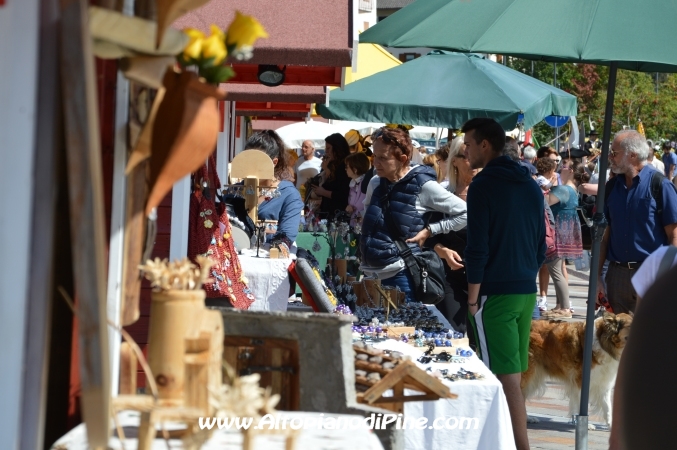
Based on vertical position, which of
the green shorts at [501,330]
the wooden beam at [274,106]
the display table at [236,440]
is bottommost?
the green shorts at [501,330]

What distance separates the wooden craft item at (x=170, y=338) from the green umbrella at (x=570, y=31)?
2.79m

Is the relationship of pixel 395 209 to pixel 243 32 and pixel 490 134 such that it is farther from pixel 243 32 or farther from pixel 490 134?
pixel 243 32

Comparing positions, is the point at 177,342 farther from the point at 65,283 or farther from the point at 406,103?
the point at 406,103

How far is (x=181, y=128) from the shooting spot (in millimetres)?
1781

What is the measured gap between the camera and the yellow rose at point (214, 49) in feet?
5.98

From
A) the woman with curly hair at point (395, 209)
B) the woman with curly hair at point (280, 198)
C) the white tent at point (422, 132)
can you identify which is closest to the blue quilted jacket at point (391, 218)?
the woman with curly hair at point (395, 209)

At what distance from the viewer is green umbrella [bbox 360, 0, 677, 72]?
4211 mm

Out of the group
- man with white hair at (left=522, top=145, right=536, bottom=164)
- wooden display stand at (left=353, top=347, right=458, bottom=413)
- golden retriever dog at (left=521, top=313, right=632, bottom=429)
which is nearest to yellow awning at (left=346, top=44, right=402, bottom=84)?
golden retriever dog at (left=521, top=313, right=632, bottom=429)

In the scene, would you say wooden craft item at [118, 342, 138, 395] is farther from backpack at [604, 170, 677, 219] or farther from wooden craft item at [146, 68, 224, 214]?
backpack at [604, 170, 677, 219]

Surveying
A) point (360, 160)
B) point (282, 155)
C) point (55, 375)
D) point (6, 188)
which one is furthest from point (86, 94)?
point (360, 160)

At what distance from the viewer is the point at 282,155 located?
8391mm

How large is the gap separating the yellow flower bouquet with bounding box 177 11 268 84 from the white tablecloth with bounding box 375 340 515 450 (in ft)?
7.60

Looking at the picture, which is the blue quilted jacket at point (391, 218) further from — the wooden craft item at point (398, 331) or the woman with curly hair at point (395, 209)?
the wooden craft item at point (398, 331)

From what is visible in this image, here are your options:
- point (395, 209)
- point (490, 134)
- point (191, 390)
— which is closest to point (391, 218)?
point (395, 209)
